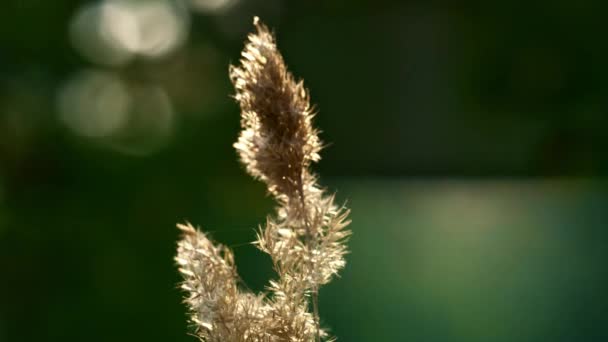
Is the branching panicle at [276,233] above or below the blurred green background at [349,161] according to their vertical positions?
above

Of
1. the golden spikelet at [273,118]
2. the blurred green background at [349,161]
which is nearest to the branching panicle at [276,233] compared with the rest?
the golden spikelet at [273,118]

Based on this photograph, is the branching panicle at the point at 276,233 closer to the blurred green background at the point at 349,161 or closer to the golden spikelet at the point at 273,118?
the golden spikelet at the point at 273,118

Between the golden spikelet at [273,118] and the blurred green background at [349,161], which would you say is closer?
the golden spikelet at [273,118]

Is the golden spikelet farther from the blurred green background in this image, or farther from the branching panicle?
the blurred green background

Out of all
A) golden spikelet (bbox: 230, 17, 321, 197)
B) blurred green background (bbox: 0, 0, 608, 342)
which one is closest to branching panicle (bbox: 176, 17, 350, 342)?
golden spikelet (bbox: 230, 17, 321, 197)

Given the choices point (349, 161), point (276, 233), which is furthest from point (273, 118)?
point (349, 161)

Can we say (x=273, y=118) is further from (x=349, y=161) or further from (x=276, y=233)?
(x=349, y=161)
